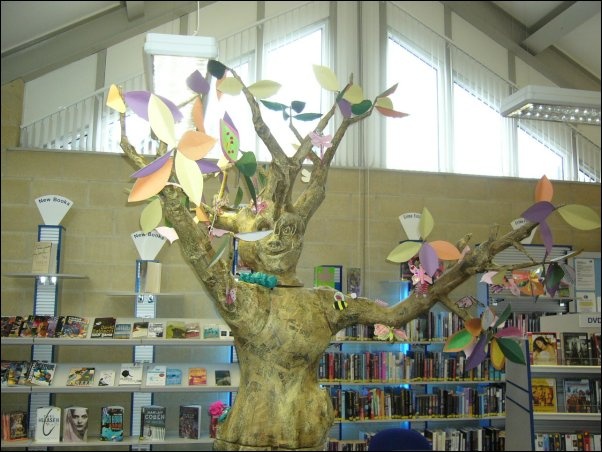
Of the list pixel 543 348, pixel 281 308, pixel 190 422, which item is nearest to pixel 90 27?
pixel 190 422

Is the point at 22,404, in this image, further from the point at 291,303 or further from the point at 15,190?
the point at 291,303

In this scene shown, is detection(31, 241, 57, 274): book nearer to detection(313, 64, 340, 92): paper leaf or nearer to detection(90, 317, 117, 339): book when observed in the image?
detection(90, 317, 117, 339): book

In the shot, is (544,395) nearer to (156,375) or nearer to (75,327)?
(156,375)

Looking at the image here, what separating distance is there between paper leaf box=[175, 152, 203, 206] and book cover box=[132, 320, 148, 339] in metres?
4.20

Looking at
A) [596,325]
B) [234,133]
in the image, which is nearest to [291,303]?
[234,133]

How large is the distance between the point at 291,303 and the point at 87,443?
13.0ft

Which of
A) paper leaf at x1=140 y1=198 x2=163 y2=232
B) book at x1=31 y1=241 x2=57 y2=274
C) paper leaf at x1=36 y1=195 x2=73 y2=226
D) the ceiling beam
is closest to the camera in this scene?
paper leaf at x1=140 y1=198 x2=163 y2=232

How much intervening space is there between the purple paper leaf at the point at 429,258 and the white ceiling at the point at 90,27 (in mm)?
4650

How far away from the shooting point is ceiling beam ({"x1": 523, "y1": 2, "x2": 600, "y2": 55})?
552 centimetres

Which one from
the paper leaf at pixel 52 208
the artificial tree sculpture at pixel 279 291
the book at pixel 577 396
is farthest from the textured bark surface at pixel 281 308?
the paper leaf at pixel 52 208

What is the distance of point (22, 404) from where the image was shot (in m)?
5.11

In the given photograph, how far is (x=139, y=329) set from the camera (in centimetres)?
503

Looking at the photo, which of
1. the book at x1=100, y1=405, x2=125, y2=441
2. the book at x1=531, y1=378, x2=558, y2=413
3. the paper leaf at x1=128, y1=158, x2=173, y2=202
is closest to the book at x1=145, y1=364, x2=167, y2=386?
the book at x1=100, y1=405, x2=125, y2=441

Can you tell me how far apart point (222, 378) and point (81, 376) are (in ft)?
3.50
